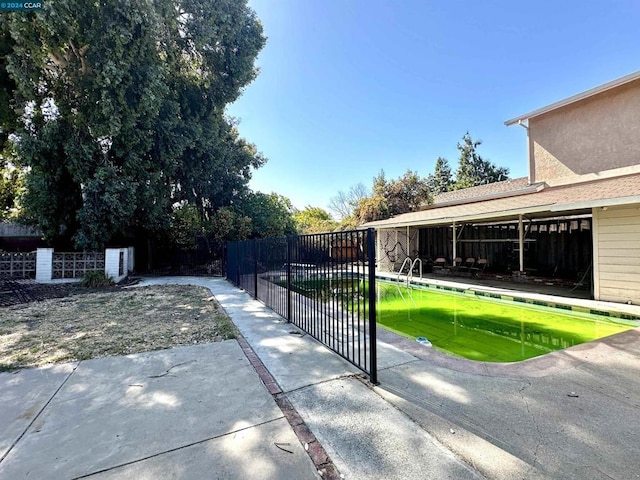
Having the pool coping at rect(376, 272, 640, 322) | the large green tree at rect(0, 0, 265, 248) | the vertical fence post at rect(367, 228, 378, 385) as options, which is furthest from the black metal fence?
the large green tree at rect(0, 0, 265, 248)

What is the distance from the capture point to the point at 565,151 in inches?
416

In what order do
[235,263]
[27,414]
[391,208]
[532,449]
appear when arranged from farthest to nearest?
[391,208] → [235,263] → [27,414] → [532,449]

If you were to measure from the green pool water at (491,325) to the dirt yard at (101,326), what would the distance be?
11.6 feet

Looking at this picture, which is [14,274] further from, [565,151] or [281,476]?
[565,151]

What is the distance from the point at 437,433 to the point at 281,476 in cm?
114

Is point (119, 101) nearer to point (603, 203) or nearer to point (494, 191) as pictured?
point (603, 203)

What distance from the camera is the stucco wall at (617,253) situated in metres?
6.60

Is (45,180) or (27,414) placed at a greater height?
(45,180)

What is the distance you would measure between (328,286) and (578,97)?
11592 mm

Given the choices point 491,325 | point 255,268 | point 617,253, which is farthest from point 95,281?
point 617,253

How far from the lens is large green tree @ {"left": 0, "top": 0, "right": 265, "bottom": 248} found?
888 cm

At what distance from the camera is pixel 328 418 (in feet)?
7.72

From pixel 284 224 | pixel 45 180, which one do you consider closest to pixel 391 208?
pixel 284 224

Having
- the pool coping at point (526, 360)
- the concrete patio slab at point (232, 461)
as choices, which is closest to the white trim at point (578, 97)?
the pool coping at point (526, 360)
